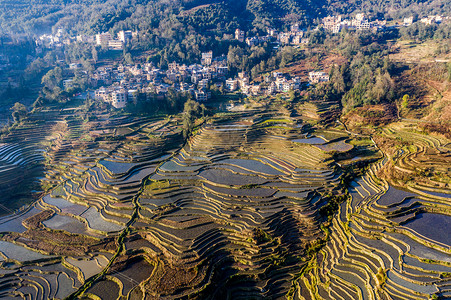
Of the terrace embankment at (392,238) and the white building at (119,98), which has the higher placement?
the white building at (119,98)

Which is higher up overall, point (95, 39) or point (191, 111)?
point (95, 39)

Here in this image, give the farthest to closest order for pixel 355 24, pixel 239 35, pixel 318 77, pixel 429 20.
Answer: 1. pixel 355 24
2. pixel 239 35
3. pixel 429 20
4. pixel 318 77

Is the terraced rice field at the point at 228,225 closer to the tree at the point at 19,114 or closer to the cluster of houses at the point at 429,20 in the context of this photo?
the tree at the point at 19,114

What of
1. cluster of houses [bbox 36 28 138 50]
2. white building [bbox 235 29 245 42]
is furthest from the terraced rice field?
white building [bbox 235 29 245 42]

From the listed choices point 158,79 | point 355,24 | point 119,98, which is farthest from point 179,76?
point 355,24

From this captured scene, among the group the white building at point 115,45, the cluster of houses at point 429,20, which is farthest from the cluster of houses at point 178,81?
the cluster of houses at point 429,20

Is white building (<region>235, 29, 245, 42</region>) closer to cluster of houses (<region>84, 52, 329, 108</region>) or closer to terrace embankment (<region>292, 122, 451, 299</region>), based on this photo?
cluster of houses (<region>84, 52, 329, 108</region>)

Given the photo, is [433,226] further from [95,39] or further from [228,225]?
[95,39]
